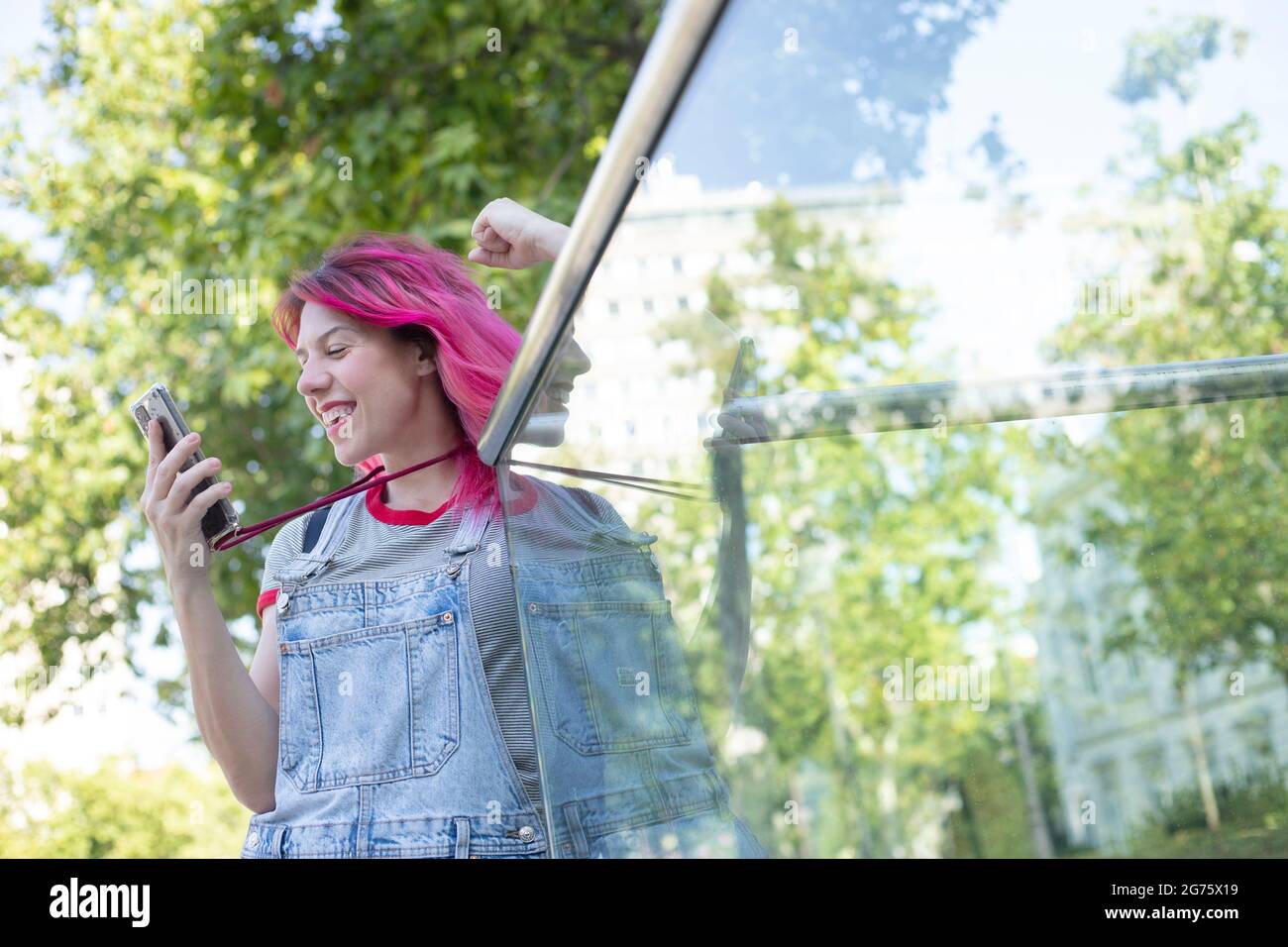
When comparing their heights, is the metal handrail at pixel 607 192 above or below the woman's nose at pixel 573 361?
below

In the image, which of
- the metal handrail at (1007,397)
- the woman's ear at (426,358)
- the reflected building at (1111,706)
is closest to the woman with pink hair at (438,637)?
the woman's ear at (426,358)

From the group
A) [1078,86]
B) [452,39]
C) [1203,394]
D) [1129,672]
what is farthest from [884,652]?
[1203,394]

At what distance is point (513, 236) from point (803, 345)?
8.00 m

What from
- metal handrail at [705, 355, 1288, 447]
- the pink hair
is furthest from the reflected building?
the pink hair

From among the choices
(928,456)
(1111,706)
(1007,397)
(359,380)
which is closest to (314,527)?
(359,380)

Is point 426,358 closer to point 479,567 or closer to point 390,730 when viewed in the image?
point 479,567

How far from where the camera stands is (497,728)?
1.43 m

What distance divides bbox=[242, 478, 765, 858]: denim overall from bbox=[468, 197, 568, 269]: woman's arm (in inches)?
11.9

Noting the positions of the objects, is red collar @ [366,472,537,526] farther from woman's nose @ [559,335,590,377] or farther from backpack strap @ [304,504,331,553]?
woman's nose @ [559,335,590,377]

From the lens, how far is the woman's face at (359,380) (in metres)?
1.60

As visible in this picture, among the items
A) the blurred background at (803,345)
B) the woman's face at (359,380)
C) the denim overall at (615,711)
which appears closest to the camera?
the denim overall at (615,711)

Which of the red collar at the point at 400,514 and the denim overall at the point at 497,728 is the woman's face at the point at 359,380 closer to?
the red collar at the point at 400,514
